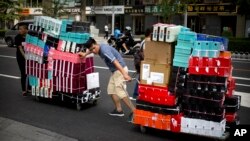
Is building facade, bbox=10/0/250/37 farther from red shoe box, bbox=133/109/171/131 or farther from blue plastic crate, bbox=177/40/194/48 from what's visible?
red shoe box, bbox=133/109/171/131

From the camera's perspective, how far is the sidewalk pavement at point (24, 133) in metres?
6.25

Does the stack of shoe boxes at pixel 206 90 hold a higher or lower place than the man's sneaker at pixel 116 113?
higher

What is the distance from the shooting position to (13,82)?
1188 cm

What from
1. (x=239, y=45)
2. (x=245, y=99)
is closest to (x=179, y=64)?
(x=245, y=99)

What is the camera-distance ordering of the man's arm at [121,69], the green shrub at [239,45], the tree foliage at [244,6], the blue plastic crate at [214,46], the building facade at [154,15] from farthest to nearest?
the building facade at [154,15]
the tree foliage at [244,6]
the green shrub at [239,45]
the man's arm at [121,69]
the blue plastic crate at [214,46]

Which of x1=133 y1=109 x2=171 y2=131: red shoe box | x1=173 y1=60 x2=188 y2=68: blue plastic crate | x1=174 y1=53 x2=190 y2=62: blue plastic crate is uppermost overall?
x1=174 y1=53 x2=190 y2=62: blue plastic crate

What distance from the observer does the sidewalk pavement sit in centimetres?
625

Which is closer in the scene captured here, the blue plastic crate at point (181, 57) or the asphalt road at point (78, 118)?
the blue plastic crate at point (181, 57)

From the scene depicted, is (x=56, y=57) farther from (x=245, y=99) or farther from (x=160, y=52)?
(x=245, y=99)

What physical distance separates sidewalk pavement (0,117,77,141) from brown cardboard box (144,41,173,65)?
2047 millimetres

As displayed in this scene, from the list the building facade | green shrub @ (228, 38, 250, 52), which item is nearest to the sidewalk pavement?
green shrub @ (228, 38, 250, 52)

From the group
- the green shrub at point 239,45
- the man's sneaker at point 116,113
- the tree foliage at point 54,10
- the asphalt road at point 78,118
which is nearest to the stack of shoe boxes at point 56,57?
the asphalt road at point 78,118

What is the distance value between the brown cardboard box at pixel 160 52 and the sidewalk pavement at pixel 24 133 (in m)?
2.05

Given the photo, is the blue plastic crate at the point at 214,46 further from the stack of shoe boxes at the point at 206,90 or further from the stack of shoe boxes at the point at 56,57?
the stack of shoe boxes at the point at 56,57
